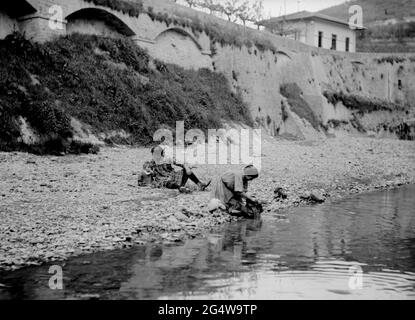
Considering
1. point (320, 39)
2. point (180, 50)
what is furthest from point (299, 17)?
point (180, 50)

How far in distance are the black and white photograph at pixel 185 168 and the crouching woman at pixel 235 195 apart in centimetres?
3

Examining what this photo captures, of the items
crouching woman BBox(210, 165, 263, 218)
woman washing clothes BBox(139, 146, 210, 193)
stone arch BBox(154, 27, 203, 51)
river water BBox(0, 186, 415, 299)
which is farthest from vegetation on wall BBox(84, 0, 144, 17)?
river water BBox(0, 186, 415, 299)

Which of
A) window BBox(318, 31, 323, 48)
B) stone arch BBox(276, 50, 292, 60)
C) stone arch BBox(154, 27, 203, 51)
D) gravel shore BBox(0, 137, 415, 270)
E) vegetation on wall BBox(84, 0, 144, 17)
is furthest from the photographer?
window BBox(318, 31, 323, 48)

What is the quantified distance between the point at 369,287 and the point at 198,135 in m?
17.0

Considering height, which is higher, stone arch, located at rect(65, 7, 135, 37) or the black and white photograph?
stone arch, located at rect(65, 7, 135, 37)

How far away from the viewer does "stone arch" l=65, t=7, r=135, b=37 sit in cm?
2311

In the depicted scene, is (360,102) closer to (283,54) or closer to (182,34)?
(283,54)

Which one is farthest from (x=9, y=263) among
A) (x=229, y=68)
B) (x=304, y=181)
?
(x=229, y=68)

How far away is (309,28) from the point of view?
53.7 metres

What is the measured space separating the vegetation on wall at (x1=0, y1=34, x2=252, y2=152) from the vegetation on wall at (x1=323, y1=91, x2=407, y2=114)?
1662 centimetres

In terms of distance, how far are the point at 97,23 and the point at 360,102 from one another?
2590 cm

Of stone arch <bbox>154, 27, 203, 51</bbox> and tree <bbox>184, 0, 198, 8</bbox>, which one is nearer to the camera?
stone arch <bbox>154, 27, 203, 51</bbox>

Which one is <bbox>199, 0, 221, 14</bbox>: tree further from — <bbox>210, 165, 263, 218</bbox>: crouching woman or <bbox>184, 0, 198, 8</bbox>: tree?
<bbox>210, 165, 263, 218</bbox>: crouching woman

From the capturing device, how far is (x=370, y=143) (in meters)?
34.7
